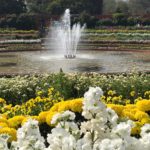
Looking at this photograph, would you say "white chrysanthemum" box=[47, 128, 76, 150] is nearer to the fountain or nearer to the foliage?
the foliage

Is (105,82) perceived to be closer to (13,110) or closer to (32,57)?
(13,110)

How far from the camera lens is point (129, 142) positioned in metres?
2.35

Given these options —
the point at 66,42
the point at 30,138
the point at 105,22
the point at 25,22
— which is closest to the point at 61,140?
the point at 30,138

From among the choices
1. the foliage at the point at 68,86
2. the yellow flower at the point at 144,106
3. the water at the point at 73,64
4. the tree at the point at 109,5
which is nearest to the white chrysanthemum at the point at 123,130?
the yellow flower at the point at 144,106

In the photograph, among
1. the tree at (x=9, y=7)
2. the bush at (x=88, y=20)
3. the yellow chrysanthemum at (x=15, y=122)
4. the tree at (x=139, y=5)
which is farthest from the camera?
the tree at (x=139, y=5)

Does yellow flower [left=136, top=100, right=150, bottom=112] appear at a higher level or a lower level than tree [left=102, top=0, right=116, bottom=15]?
higher

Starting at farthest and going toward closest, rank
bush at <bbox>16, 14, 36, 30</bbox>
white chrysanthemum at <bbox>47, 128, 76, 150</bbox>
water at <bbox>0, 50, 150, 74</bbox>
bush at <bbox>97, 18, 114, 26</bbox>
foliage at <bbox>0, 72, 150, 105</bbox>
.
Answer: bush at <bbox>97, 18, 114, 26</bbox> < bush at <bbox>16, 14, 36, 30</bbox> < water at <bbox>0, 50, 150, 74</bbox> < foliage at <bbox>0, 72, 150, 105</bbox> < white chrysanthemum at <bbox>47, 128, 76, 150</bbox>

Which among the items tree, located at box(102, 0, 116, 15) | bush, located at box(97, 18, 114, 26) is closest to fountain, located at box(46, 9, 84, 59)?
bush, located at box(97, 18, 114, 26)

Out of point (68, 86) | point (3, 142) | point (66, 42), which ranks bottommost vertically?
point (66, 42)

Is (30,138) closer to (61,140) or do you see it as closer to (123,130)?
(61,140)

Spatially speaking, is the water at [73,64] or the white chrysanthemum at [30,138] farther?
the water at [73,64]

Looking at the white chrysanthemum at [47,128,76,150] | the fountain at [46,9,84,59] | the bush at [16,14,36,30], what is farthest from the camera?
the bush at [16,14,36,30]

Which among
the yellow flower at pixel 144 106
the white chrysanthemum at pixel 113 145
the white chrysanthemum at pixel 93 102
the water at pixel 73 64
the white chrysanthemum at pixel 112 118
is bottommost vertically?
the water at pixel 73 64

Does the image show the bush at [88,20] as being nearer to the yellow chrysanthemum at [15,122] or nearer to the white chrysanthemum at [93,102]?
the yellow chrysanthemum at [15,122]
